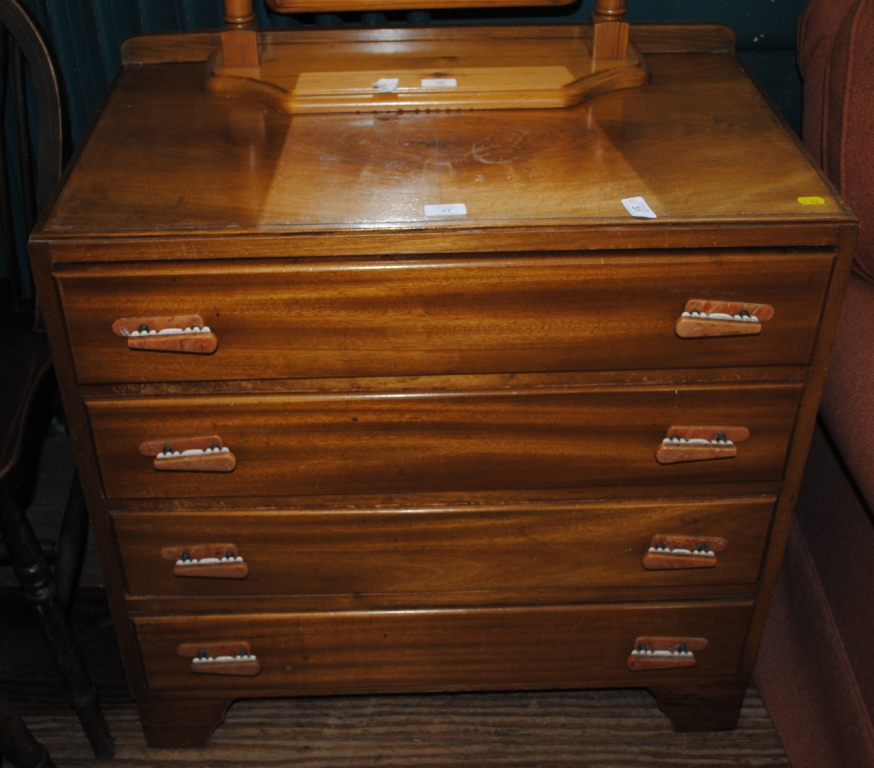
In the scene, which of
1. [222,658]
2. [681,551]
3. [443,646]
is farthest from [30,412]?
[681,551]

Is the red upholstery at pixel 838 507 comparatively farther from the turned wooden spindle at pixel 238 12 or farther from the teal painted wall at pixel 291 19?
the turned wooden spindle at pixel 238 12

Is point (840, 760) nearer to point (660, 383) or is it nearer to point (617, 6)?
point (660, 383)

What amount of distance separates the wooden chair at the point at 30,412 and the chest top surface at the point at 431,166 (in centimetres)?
14

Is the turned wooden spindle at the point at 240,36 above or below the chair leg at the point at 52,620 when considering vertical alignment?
above

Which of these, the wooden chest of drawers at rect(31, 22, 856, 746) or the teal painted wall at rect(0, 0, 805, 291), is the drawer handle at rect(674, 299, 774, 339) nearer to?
the wooden chest of drawers at rect(31, 22, 856, 746)

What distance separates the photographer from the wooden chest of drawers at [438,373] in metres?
1.12

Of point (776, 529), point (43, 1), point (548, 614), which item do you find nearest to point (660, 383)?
point (776, 529)

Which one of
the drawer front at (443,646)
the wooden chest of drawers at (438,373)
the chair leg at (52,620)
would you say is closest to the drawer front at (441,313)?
the wooden chest of drawers at (438,373)

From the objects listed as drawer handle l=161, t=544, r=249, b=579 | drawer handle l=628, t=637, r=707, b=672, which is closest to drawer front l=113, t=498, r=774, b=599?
drawer handle l=161, t=544, r=249, b=579

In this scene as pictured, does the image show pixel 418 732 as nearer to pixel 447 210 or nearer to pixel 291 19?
pixel 447 210

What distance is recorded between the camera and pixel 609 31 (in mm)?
1424

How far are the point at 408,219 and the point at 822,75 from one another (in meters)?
0.77

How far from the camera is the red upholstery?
4.38 feet

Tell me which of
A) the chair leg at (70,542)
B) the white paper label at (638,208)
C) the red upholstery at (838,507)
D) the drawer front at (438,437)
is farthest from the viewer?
the chair leg at (70,542)
